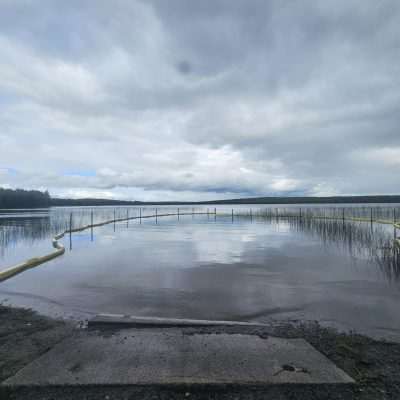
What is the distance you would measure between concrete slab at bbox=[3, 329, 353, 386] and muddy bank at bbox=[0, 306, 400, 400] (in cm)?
11

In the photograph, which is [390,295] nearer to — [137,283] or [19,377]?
[137,283]

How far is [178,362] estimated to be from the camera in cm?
332

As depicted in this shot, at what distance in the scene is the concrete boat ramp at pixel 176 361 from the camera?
297 centimetres

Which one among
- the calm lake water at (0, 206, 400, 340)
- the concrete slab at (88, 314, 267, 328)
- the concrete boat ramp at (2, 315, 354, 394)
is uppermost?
the concrete boat ramp at (2, 315, 354, 394)

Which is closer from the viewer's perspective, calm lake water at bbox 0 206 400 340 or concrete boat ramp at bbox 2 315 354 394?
concrete boat ramp at bbox 2 315 354 394

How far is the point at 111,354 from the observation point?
11.6 ft

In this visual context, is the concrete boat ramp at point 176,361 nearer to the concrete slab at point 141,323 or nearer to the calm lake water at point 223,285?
the concrete slab at point 141,323

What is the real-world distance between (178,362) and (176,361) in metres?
0.04

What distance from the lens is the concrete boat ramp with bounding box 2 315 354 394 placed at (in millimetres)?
2971

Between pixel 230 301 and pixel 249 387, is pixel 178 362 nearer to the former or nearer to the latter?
pixel 249 387

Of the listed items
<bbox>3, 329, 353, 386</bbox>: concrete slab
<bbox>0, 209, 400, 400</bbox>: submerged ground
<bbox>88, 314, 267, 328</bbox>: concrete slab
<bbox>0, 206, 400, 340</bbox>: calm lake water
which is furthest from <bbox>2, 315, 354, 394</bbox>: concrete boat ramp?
<bbox>0, 206, 400, 340</bbox>: calm lake water

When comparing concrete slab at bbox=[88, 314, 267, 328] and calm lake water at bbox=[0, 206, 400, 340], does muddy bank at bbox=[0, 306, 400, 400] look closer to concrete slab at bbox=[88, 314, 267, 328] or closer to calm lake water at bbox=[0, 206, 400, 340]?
concrete slab at bbox=[88, 314, 267, 328]

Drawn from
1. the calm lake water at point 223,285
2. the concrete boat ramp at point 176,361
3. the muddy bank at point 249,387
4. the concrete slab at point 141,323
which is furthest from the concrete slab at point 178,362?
the calm lake water at point 223,285

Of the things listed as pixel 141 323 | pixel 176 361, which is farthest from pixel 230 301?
pixel 176 361
